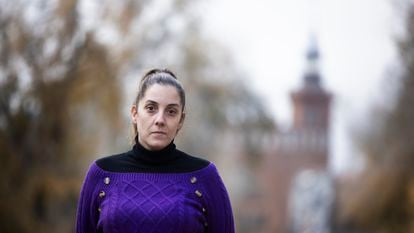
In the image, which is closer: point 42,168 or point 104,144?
point 42,168

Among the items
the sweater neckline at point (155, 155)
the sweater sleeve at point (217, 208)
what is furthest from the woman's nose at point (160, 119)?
the sweater sleeve at point (217, 208)

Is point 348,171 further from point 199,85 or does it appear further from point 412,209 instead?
point 412,209

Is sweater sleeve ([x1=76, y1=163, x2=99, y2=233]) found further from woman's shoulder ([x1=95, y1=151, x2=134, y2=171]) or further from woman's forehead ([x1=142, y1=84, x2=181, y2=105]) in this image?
woman's forehead ([x1=142, y1=84, x2=181, y2=105])

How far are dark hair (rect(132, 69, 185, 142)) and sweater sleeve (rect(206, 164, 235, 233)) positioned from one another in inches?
12.4

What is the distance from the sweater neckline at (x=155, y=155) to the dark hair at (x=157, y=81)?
0.08 m

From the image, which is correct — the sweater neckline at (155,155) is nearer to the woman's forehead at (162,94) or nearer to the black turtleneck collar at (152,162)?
the black turtleneck collar at (152,162)

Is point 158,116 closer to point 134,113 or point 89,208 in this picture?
point 134,113

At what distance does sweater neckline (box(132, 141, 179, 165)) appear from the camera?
3872 mm

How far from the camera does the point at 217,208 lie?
394 centimetres

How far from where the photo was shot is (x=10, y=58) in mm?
19297

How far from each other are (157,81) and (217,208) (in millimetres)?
522

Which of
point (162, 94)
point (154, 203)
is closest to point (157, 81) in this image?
point (162, 94)

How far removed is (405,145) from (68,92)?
9.19 meters

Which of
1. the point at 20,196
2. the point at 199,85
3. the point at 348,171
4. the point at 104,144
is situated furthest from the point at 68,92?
the point at 348,171
